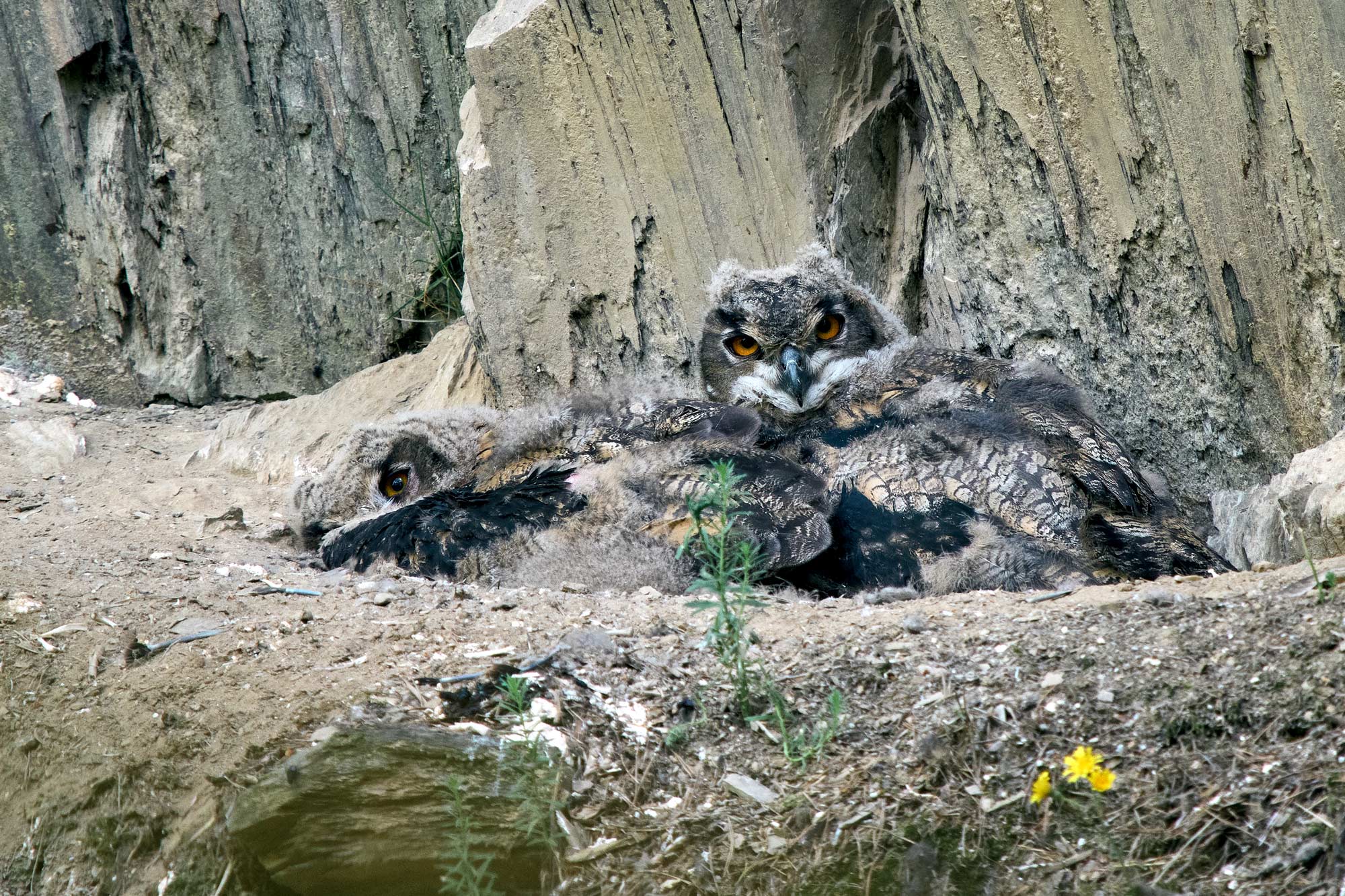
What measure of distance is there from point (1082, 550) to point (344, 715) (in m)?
2.37

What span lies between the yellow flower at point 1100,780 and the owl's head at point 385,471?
346 centimetres

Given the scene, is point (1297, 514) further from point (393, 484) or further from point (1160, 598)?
point (393, 484)

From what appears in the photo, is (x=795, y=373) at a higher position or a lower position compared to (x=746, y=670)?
higher

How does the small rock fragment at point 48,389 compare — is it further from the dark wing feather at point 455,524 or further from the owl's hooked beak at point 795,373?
the owl's hooked beak at point 795,373

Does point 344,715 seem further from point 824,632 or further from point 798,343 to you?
point 798,343

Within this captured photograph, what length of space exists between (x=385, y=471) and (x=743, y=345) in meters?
1.65

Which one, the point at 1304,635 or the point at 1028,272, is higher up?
the point at 1028,272

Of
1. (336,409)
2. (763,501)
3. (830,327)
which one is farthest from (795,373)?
(336,409)

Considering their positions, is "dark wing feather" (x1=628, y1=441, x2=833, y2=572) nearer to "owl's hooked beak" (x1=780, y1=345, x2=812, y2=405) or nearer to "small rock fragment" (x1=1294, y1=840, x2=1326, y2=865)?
"owl's hooked beak" (x1=780, y1=345, x2=812, y2=405)

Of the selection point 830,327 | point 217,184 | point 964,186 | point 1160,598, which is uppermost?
point 217,184

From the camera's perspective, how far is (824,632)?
319cm

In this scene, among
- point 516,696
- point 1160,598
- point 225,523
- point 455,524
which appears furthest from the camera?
point 225,523

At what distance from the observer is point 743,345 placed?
5.07 meters

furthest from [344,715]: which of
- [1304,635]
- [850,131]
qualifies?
[850,131]
